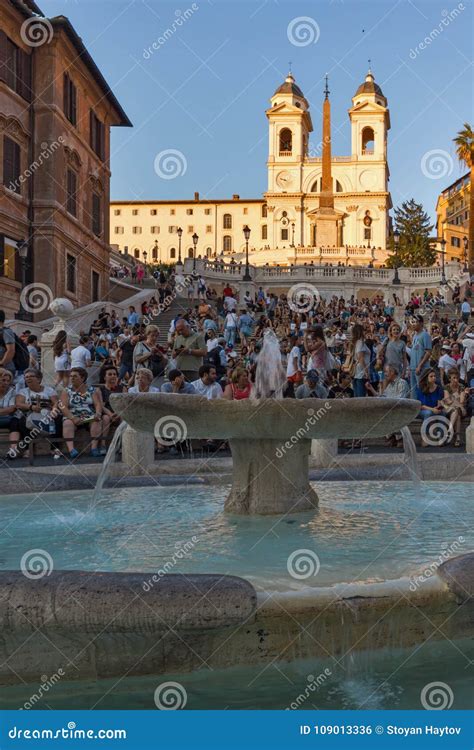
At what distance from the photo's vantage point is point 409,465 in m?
7.21

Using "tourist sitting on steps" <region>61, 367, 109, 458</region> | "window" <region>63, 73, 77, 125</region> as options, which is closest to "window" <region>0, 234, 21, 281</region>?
"window" <region>63, 73, 77, 125</region>

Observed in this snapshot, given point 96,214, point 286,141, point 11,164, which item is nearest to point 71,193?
point 11,164

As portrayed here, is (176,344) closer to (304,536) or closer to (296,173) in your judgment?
(304,536)

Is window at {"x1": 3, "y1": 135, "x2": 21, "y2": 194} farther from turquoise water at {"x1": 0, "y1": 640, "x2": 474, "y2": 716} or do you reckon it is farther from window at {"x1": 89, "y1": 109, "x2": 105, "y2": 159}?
turquoise water at {"x1": 0, "y1": 640, "x2": 474, "y2": 716}

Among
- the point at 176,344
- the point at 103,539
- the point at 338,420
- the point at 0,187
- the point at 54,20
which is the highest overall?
the point at 54,20

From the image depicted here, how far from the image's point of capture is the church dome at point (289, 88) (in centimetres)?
10000

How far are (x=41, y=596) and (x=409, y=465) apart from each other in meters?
4.39

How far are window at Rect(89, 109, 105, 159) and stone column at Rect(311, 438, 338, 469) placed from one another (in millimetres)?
28441

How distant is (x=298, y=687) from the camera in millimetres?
3520

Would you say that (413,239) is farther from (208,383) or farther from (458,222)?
(208,383)

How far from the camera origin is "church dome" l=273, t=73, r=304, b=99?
100000mm

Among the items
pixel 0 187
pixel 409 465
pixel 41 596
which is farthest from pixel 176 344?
pixel 0 187

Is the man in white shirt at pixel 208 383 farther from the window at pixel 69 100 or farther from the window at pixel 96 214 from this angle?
the window at pixel 96 214

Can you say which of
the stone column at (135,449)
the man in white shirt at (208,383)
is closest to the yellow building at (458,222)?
the man in white shirt at (208,383)
